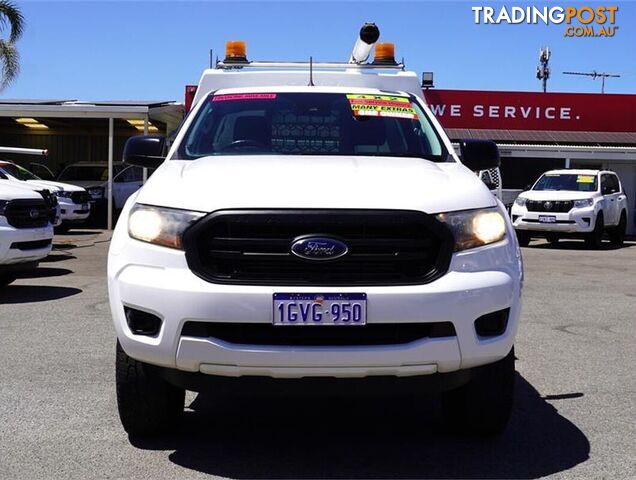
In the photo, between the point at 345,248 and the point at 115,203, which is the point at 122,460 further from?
the point at 115,203

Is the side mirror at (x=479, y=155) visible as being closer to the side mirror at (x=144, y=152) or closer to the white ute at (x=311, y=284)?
the white ute at (x=311, y=284)

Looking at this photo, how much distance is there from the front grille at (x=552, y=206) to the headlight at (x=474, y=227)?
51.6 feet

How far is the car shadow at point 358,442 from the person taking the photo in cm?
394

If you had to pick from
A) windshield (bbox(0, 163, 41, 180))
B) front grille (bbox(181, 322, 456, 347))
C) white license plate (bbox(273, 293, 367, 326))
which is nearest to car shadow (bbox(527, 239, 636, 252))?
windshield (bbox(0, 163, 41, 180))

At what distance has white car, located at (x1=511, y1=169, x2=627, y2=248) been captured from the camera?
19.0 meters

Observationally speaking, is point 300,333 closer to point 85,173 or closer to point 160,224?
point 160,224

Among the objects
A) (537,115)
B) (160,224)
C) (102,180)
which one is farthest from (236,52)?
(537,115)

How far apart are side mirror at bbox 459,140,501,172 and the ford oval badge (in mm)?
1644

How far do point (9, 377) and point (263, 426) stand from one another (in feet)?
6.51

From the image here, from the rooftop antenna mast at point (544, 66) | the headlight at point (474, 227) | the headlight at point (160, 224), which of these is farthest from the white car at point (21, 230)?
the rooftop antenna mast at point (544, 66)

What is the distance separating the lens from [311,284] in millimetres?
3643

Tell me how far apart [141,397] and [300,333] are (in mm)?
952

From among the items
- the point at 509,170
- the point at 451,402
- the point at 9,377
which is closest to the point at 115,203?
the point at 509,170

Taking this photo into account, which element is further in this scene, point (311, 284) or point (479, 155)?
point (479, 155)
